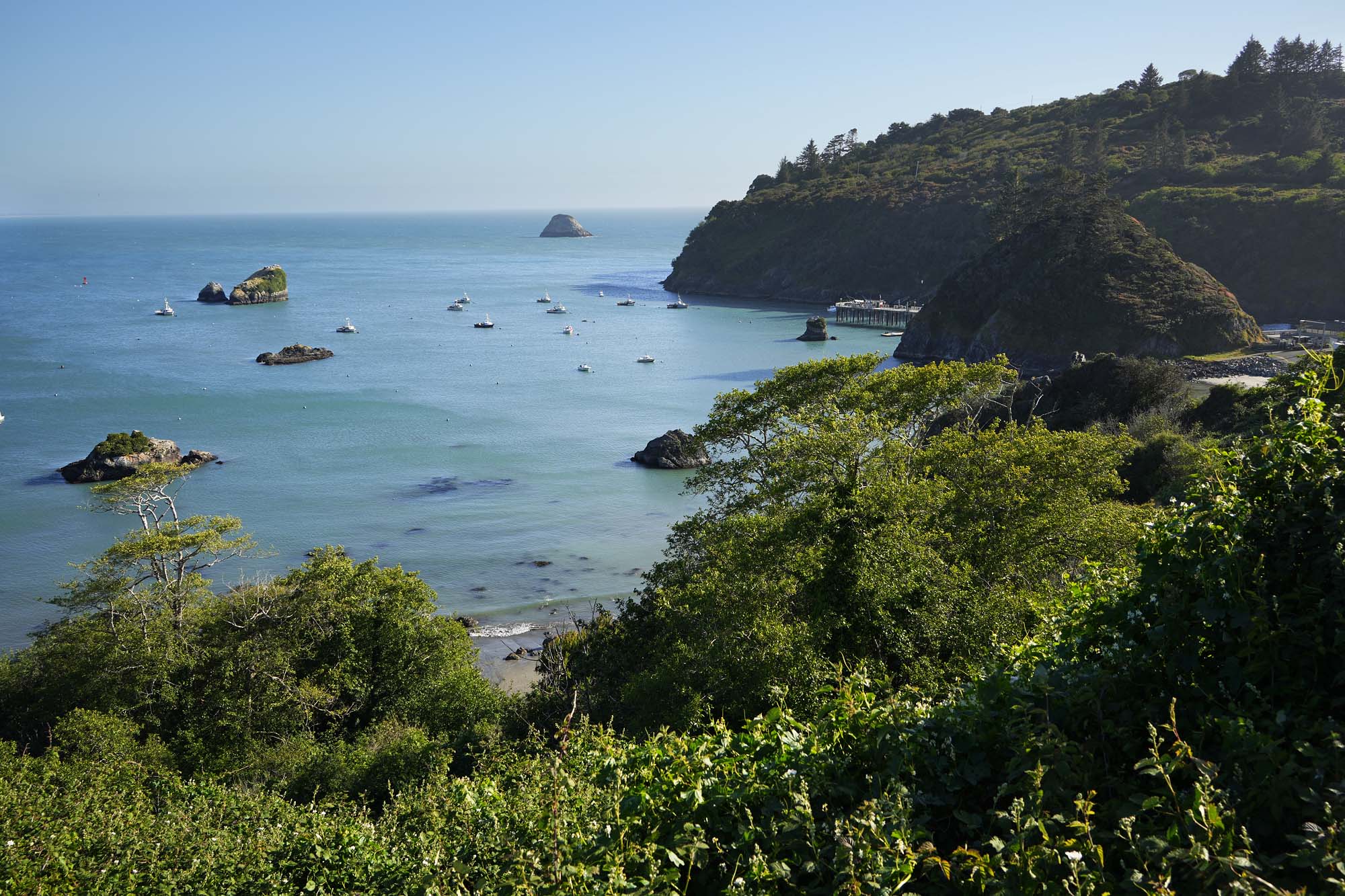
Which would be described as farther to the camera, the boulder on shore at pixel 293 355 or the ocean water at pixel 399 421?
the boulder on shore at pixel 293 355

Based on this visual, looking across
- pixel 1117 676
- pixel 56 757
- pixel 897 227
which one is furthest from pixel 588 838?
pixel 897 227

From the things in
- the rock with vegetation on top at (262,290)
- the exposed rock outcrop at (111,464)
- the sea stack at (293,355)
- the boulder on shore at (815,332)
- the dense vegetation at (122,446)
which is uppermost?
the rock with vegetation on top at (262,290)

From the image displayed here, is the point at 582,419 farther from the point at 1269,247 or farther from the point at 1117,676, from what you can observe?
the point at 1269,247

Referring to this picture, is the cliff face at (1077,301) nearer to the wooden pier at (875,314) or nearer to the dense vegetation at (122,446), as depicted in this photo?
the wooden pier at (875,314)

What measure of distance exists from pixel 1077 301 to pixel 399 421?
49.7m

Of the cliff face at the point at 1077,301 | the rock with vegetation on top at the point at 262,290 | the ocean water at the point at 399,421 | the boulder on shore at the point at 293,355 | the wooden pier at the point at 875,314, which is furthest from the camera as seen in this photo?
the rock with vegetation on top at the point at 262,290

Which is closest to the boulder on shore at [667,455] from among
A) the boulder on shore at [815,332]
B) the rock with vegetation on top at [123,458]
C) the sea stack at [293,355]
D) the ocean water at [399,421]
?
the ocean water at [399,421]

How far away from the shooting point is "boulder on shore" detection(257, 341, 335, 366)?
73.4m

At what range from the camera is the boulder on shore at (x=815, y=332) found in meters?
84.9

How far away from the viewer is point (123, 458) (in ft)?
141

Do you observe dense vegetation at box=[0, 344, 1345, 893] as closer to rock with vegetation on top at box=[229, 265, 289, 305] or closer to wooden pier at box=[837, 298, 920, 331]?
wooden pier at box=[837, 298, 920, 331]

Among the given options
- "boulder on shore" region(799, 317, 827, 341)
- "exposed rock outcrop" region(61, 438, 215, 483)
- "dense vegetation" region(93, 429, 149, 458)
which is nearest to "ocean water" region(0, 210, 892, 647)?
"exposed rock outcrop" region(61, 438, 215, 483)

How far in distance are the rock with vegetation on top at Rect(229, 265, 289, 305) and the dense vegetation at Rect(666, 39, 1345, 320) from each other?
5311 centimetres

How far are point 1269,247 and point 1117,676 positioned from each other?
9216 centimetres
